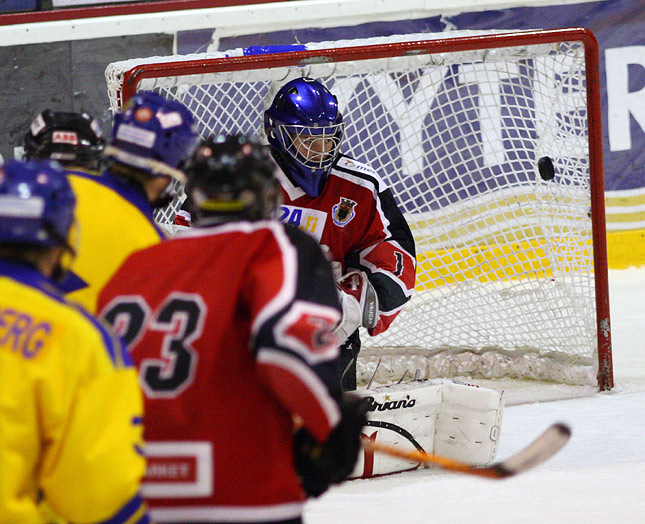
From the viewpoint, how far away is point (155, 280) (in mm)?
1459

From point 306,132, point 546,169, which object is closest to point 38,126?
point 306,132

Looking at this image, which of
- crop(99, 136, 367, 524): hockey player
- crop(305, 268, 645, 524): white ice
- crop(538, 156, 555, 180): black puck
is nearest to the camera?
crop(99, 136, 367, 524): hockey player

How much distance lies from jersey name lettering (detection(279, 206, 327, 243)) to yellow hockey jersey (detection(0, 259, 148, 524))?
174cm

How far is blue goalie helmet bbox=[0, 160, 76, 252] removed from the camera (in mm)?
1288

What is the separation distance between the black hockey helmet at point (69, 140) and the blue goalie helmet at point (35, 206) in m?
0.81

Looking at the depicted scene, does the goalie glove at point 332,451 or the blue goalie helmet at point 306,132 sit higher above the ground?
the blue goalie helmet at point 306,132

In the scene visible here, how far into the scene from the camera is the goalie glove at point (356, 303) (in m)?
2.96

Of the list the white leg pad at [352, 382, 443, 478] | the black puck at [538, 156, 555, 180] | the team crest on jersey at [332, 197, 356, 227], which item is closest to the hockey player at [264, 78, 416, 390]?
the team crest on jersey at [332, 197, 356, 227]

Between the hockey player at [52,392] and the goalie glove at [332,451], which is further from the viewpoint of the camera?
the goalie glove at [332,451]

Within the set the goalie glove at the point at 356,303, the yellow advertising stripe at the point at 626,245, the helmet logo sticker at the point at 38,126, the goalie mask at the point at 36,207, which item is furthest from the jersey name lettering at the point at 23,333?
the yellow advertising stripe at the point at 626,245

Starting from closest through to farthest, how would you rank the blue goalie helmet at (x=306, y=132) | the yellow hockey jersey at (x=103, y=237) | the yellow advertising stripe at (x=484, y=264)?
the yellow hockey jersey at (x=103, y=237) < the blue goalie helmet at (x=306, y=132) < the yellow advertising stripe at (x=484, y=264)

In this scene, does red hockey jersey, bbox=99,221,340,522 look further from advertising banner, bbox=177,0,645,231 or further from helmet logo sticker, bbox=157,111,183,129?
advertising banner, bbox=177,0,645,231

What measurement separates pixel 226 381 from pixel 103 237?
454 mm

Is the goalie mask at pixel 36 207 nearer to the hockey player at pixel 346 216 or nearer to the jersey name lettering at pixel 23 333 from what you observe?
the jersey name lettering at pixel 23 333
